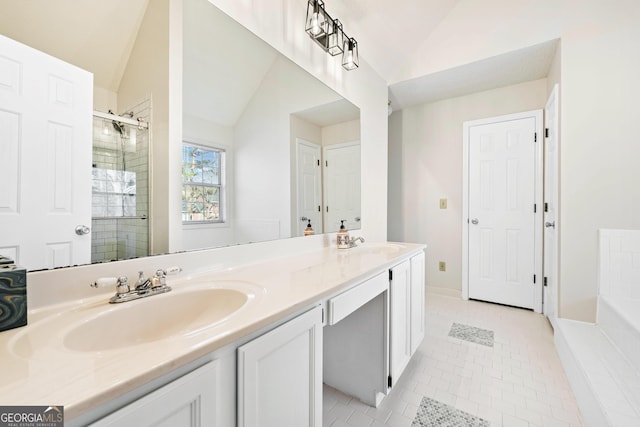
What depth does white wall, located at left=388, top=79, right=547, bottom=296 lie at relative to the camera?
3.19m

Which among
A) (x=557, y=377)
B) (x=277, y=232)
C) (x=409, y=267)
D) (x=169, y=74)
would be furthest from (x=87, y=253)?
(x=557, y=377)

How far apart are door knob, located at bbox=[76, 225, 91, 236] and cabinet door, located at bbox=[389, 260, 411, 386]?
50.0 inches

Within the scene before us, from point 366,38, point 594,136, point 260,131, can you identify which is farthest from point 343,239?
point 594,136

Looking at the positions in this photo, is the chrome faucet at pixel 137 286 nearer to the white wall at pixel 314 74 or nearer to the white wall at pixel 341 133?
the white wall at pixel 314 74

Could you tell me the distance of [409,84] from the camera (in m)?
2.90

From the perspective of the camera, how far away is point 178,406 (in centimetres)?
53

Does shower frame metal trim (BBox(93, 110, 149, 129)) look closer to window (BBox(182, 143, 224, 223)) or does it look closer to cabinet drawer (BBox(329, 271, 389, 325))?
window (BBox(182, 143, 224, 223))

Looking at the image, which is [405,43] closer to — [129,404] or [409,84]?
[409,84]

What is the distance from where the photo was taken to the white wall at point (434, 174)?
3189mm

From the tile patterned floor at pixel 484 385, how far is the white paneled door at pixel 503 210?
23.4 inches

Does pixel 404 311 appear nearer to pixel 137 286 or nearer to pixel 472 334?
pixel 472 334

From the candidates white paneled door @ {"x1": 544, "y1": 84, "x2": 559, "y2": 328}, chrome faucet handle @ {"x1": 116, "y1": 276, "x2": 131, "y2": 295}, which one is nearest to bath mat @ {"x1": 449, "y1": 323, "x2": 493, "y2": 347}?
white paneled door @ {"x1": 544, "y1": 84, "x2": 559, "y2": 328}

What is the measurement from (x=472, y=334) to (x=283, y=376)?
6.96 ft

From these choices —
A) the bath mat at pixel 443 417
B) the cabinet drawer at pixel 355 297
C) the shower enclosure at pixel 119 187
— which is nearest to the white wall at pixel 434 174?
the bath mat at pixel 443 417
